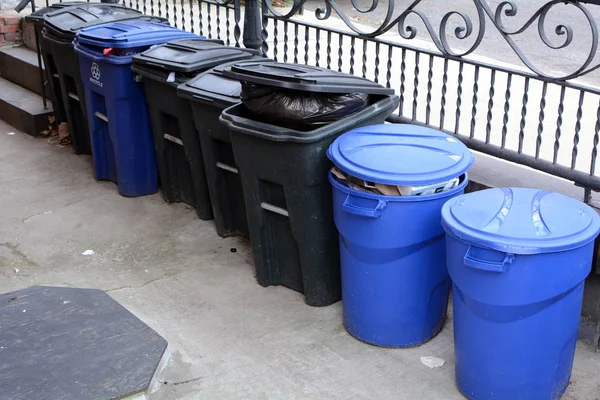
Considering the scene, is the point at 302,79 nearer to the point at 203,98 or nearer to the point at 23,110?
the point at 203,98

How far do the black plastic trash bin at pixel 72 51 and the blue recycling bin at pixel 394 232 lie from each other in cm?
301

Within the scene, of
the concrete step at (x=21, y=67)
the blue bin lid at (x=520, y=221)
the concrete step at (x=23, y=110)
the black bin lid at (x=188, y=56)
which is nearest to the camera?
the blue bin lid at (x=520, y=221)

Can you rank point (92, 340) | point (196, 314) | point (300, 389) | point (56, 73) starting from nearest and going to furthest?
point (300, 389) → point (92, 340) → point (196, 314) → point (56, 73)

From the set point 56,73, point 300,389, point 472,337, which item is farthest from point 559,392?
point 56,73

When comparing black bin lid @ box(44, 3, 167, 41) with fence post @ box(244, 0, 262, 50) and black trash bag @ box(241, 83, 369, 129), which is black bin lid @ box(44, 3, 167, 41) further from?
black trash bag @ box(241, 83, 369, 129)

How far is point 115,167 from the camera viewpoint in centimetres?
627

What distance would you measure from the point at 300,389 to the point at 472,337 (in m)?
0.86

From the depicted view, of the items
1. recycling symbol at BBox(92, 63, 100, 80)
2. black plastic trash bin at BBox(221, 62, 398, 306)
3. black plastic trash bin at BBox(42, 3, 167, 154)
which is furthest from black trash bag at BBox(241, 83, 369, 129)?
black plastic trash bin at BBox(42, 3, 167, 154)

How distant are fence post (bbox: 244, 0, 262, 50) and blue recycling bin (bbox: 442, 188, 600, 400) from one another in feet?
8.52

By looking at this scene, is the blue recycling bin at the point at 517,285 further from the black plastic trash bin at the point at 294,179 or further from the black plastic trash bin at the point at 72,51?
the black plastic trash bin at the point at 72,51

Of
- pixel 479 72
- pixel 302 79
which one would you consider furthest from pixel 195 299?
pixel 479 72

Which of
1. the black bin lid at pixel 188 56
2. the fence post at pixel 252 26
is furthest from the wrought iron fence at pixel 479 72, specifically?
the black bin lid at pixel 188 56

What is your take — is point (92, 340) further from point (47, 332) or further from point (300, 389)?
point (300, 389)

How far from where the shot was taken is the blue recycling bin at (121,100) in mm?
5742
